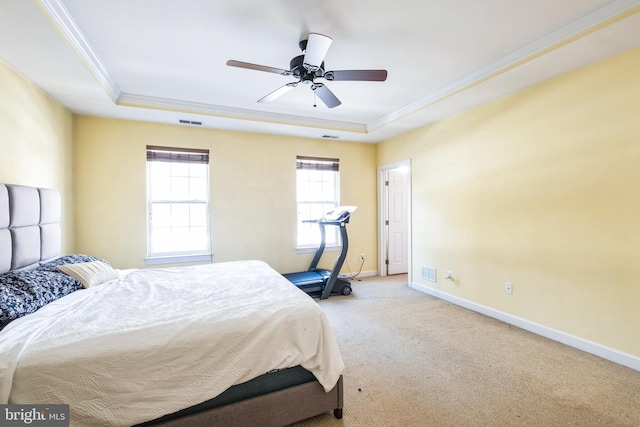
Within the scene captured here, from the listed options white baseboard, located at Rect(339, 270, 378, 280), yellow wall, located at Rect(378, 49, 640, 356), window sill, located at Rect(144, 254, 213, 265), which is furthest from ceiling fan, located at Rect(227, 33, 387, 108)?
white baseboard, located at Rect(339, 270, 378, 280)

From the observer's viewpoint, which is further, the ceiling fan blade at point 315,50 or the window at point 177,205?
the window at point 177,205

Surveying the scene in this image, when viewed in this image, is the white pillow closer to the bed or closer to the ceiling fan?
the bed

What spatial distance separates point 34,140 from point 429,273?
5063 millimetres

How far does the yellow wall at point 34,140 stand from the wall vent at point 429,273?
16.0 ft

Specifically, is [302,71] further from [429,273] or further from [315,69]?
[429,273]

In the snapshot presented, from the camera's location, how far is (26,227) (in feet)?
7.72

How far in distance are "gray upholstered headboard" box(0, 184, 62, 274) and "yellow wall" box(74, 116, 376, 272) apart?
3.19 ft

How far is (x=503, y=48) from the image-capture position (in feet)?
8.16

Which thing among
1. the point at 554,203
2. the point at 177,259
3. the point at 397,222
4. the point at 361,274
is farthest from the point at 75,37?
the point at 397,222

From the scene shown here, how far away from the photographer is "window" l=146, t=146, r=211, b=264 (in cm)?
408

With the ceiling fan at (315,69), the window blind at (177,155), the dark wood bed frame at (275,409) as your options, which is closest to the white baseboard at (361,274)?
the window blind at (177,155)

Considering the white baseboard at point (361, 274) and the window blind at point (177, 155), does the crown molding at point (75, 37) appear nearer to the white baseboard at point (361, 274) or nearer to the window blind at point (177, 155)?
the window blind at point (177, 155)

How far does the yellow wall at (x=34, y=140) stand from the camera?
2406 mm

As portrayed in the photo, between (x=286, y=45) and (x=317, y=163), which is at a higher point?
(x=286, y=45)
